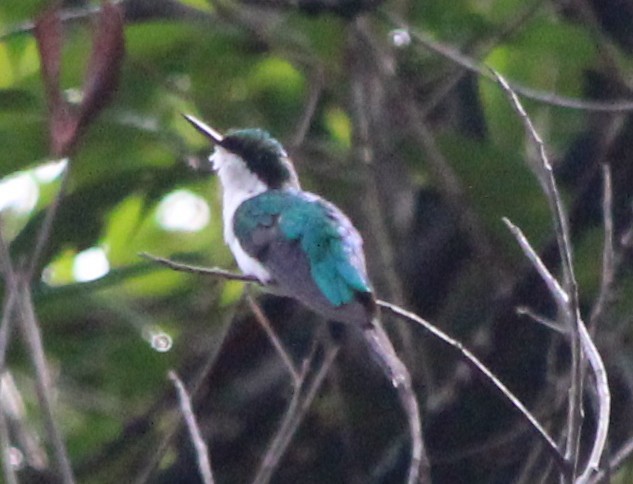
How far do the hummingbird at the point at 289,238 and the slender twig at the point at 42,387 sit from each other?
0.53m

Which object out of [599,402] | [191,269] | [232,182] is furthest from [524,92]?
[599,402]

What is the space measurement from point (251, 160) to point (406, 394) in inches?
70.6

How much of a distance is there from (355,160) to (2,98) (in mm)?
922

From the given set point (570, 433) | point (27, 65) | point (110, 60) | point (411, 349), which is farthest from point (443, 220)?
point (570, 433)

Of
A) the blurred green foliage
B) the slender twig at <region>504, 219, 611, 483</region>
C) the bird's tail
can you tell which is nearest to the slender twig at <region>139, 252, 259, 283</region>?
the bird's tail

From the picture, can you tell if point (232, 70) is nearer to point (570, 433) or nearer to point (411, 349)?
point (411, 349)

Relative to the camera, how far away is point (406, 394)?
87.9 inches

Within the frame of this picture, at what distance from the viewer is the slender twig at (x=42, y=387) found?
2295 mm

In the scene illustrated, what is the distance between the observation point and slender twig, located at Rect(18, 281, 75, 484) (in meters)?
2.29

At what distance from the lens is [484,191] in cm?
396

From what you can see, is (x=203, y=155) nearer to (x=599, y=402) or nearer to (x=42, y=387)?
(x=42, y=387)

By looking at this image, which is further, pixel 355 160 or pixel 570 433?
pixel 355 160

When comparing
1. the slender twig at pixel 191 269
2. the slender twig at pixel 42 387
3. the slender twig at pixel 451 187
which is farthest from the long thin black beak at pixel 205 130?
the slender twig at pixel 42 387

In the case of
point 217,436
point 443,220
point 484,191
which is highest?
point 484,191
